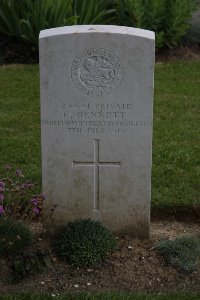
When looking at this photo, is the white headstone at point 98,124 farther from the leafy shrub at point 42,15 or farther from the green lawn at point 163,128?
the leafy shrub at point 42,15

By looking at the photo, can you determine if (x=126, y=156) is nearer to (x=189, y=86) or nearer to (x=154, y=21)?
(x=189, y=86)

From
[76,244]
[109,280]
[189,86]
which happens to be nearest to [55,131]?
[76,244]

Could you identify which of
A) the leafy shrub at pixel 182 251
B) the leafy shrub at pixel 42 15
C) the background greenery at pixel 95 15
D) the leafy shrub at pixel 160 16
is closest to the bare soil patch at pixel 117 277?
the leafy shrub at pixel 182 251

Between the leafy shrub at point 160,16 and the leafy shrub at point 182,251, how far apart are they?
18.8 feet

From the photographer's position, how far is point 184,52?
11055mm

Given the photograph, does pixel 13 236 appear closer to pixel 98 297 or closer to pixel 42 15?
pixel 98 297

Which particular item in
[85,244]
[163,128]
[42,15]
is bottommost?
[85,244]

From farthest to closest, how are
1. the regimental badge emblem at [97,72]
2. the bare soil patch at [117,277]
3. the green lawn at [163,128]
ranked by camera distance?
the green lawn at [163,128]
the regimental badge emblem at [97,72]
the bare soil patch at [117,277]

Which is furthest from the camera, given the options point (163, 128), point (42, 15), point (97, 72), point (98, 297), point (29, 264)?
point (42, 15)

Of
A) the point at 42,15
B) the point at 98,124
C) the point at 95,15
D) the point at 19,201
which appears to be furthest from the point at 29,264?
the point at 95,15

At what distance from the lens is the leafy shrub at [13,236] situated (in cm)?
501

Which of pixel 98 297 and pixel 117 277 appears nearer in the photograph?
pixel 98 297

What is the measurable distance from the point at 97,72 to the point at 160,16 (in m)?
5.96

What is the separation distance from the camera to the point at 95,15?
10.7 metres
